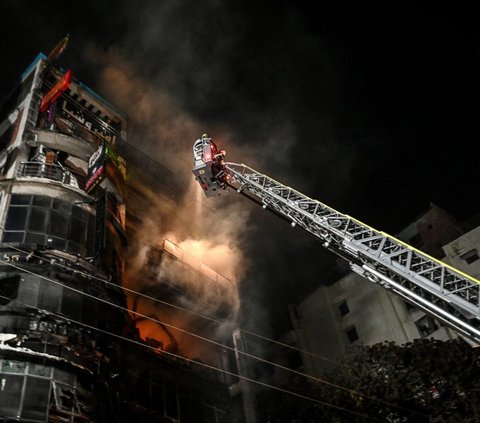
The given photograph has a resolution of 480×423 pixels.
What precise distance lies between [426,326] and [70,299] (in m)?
27.1

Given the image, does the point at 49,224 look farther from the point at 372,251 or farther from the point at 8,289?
the point at 372,251

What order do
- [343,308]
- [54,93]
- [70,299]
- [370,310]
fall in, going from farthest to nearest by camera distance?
[343,308]
[370,310]
[54,93]
[70,299]

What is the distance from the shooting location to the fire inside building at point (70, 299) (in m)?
16.5

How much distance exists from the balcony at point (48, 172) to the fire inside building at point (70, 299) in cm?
7

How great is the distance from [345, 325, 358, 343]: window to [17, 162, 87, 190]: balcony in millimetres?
26015

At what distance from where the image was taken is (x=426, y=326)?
35594mm

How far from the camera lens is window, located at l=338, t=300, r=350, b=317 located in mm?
41438

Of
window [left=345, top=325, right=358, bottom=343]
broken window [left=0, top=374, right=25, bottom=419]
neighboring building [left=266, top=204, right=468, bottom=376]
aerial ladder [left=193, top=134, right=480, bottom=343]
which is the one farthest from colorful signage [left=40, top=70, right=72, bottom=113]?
window [left=345, top=325, right=358, bottom=343]

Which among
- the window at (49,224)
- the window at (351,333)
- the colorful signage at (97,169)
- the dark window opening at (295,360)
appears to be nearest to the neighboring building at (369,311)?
the window at (351,333)

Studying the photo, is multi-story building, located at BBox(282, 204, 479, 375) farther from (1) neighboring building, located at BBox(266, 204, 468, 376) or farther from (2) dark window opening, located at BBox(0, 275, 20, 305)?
(2) dark window opening, located at BBox(0, 275, 20, 305)

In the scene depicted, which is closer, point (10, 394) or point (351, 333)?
point (10, 394)

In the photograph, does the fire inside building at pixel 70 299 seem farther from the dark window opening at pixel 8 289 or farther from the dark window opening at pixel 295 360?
the dark window opening at pixel 295 360

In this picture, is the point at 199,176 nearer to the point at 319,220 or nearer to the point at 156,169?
the point at 319,220

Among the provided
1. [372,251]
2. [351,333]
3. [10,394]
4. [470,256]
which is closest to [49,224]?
[10,394]
